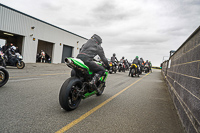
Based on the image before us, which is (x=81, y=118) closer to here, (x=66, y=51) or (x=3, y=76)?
(x=3, y=76)

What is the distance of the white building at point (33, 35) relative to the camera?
1670 cm

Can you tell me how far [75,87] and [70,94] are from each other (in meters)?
0.20

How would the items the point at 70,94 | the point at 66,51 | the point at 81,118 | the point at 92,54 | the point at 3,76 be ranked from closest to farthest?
the point at 81,118 < the point at 70,94 < the point at 92,54 < the point at 3,76 < the point at 66,51

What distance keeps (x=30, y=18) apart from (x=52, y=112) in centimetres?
1934

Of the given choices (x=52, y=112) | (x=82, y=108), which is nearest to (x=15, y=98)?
(x=52, y=112)

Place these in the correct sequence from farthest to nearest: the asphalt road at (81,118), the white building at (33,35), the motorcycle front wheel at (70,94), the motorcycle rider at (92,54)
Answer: the white building at (33,35) → the motorcycle rider at (92,54) → the motorcycle front wheel at (70,94) → the asphalt road at (81,118)

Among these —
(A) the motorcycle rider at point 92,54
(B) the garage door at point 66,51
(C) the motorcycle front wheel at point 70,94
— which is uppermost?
(B) the garage door at point 66,51

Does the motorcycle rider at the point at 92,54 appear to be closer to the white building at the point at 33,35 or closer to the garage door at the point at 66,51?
the white building at the point at 33,35

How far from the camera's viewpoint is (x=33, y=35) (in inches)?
773

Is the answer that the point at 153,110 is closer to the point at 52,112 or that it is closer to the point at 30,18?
the point at 52,112

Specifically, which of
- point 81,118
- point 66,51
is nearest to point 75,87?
point 81,118

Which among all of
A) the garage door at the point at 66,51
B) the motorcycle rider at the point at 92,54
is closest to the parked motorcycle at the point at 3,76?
the motorcycle rider at the point at 92,54

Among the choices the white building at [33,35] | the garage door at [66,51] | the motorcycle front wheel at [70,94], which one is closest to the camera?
the motorcycle front wheel at [70,94]

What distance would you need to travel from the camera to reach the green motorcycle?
3178mm
